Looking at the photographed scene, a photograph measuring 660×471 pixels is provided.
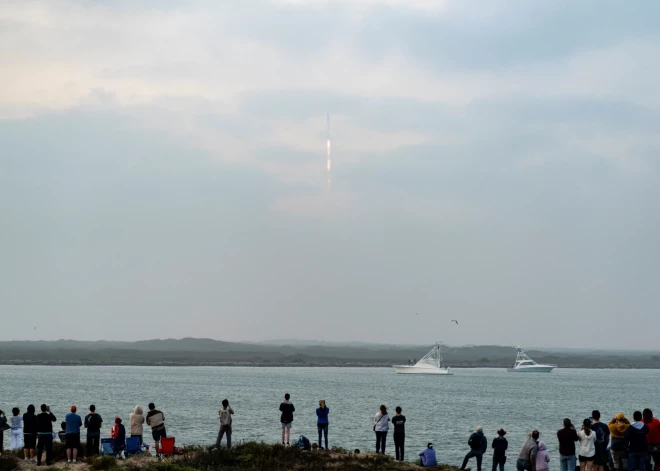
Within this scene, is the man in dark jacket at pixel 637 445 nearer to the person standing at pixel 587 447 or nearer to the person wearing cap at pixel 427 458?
the person standing at pixel 587 447

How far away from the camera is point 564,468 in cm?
2427

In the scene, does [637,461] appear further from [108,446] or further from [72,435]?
[72,435]

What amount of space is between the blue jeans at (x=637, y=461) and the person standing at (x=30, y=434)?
18.8 meters

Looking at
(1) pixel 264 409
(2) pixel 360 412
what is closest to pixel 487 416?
(2) pixel 360 412

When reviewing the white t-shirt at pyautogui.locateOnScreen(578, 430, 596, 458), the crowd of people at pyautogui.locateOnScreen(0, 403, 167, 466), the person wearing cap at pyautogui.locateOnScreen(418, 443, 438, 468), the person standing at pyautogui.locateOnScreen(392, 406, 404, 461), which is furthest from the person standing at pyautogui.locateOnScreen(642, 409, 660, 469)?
the crowd of people at pyautogui.locateOnScreen(0, 403, 167, 466)

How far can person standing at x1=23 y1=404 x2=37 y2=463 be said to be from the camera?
86.2 ft

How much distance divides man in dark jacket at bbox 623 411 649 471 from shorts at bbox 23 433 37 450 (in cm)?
1890

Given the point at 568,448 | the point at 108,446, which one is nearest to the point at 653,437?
the point at 568,448

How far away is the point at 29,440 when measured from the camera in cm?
2656

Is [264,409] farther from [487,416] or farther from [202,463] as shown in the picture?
[202,463]

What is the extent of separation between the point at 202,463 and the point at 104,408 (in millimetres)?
50004

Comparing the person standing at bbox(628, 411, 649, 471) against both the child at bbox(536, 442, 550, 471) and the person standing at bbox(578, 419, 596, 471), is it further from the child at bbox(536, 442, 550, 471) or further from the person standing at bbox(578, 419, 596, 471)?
the child at bbox(536, 442, 550, 471)

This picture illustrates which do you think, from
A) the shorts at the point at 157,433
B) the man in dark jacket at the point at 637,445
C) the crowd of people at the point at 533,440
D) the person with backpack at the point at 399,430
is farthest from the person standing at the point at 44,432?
the man in dark jacket at the point at 637,445

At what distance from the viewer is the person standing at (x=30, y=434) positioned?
1035 inches
